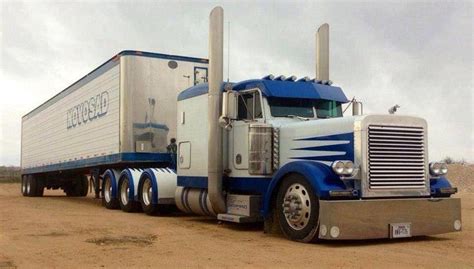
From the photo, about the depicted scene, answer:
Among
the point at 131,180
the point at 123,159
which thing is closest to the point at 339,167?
the point at 131,180

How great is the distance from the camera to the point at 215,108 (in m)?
11.8

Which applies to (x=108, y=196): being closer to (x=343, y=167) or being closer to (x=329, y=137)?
(x=329, y=137)

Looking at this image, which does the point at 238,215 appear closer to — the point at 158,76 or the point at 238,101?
the point at 238,101

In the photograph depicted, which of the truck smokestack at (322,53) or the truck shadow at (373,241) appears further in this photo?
the truck smokestack at (322,53)

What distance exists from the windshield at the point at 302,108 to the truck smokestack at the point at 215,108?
1.24 m

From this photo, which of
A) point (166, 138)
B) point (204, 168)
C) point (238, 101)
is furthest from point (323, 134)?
point (166, 138)

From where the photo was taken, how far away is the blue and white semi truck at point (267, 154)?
9.30 metres

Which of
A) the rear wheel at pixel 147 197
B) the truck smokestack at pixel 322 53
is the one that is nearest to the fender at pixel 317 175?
the truck smokestack at pixel 322 53

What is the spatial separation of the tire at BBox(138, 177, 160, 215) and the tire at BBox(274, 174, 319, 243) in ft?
19.1

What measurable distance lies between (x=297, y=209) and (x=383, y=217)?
139cm

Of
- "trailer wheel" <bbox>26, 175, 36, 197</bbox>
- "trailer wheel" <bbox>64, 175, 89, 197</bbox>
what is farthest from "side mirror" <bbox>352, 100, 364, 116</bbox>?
"trailer wheel" <bbox>26, 175, 36, 197</bbox>

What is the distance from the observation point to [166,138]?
16.9 metres

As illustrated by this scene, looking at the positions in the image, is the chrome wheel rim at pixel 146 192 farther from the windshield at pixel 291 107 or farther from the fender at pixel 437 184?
the fender at pixel 437 184

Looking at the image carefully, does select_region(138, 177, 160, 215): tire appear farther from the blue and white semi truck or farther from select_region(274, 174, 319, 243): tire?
select_region(274, 174, 319, 243): tire
